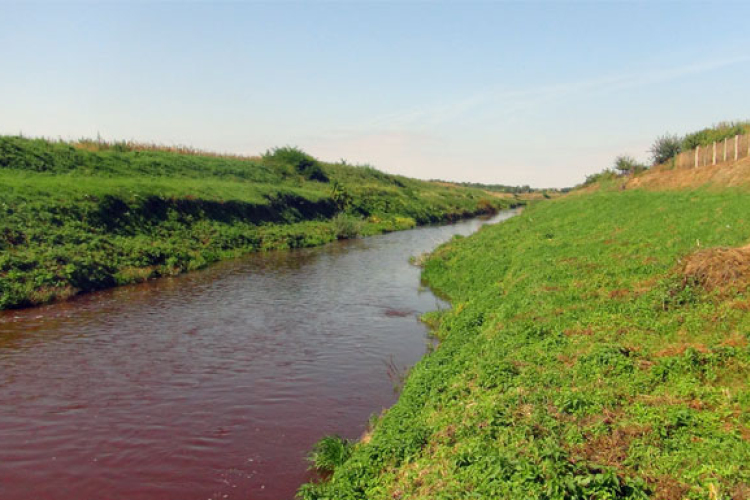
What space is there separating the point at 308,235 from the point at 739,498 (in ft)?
121

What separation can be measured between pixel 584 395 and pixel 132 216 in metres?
28.1

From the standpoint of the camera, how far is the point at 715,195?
25.5 m

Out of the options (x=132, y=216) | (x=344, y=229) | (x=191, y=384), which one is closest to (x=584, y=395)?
(x=191, y=384)

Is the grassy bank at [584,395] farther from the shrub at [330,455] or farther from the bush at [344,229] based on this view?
the bush at [344,229]

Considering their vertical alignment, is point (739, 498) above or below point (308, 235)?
below

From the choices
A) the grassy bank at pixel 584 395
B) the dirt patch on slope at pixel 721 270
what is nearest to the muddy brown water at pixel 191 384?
the grassy bank at pixel 584 395

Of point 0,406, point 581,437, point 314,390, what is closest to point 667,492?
point 581,437

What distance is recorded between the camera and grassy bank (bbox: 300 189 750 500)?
6.24 meters

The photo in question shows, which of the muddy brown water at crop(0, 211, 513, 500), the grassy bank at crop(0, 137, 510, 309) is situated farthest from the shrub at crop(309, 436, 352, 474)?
the grassy bank at crop(0, 137, 510, 309)

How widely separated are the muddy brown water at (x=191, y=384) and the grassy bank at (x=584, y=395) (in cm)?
182

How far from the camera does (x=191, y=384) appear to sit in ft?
42.7

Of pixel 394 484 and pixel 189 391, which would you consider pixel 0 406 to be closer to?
pixel 189 391

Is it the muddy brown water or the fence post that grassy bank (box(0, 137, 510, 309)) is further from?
the fence post

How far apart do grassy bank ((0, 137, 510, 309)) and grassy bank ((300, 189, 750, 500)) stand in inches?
646
